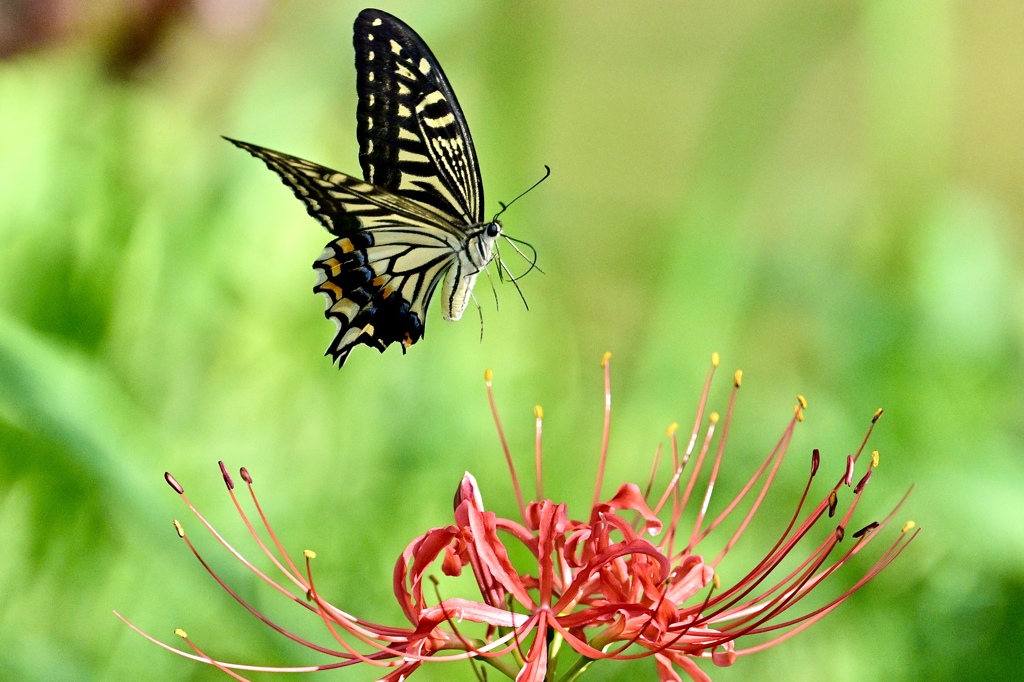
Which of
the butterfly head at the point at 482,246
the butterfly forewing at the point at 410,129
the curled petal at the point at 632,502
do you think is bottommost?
the curled petal at the point at 632,502

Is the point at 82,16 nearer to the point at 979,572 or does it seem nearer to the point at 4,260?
the point at 4,260

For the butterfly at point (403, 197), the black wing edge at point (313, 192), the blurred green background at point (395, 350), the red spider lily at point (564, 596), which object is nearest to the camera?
the red spider lily at point (564, 596)

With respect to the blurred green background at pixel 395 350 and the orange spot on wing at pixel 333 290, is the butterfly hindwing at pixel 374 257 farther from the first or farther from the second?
the blurred green background at pixel 395 350

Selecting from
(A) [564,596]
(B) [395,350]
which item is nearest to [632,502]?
(A) [564,596]

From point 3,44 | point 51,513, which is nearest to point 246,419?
point 51,513

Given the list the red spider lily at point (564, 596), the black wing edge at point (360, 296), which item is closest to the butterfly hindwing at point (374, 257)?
the black wing edge at point (360, 296)

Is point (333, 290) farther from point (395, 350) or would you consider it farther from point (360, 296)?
point (395, 350)
